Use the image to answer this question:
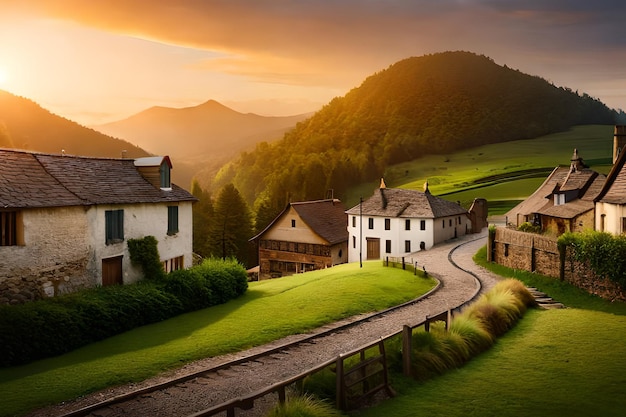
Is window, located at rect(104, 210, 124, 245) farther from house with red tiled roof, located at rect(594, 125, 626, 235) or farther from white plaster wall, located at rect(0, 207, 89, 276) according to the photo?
house with red tiled roof, located at rect(594, 125, 626, 235)

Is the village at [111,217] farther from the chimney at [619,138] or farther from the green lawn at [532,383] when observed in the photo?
the green lawn at [532,383]

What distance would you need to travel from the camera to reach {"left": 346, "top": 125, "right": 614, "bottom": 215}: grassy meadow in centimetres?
8881

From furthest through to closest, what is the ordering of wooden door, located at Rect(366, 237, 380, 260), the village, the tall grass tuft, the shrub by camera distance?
wooden door, located at Rect(366, 237, 380, 260), the shrub, the village, the tall grass tuft

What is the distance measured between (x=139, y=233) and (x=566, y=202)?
35.0 meters

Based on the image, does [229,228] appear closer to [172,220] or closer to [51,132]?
[172,220]

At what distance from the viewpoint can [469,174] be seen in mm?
110875

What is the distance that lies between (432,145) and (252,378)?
503 feet

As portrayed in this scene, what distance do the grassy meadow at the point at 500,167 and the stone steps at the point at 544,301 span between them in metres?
51.8

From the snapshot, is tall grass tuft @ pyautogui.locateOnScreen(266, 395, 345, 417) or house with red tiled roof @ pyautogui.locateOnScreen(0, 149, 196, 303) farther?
house with red tiled roof @ pyautogui.locateOnScreen(0, 149, 196, 303)

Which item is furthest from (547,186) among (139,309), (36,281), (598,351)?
(36,281)

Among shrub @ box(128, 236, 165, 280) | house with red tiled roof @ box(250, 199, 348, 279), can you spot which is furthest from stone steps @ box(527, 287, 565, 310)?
house with red tiled roof @ box(250, 199, 348, 279)

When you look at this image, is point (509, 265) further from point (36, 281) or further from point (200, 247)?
point (200, 247)

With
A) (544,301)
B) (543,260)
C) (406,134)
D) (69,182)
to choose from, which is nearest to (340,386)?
(544,301)

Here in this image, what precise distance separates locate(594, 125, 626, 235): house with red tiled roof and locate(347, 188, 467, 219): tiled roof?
25.6 m
